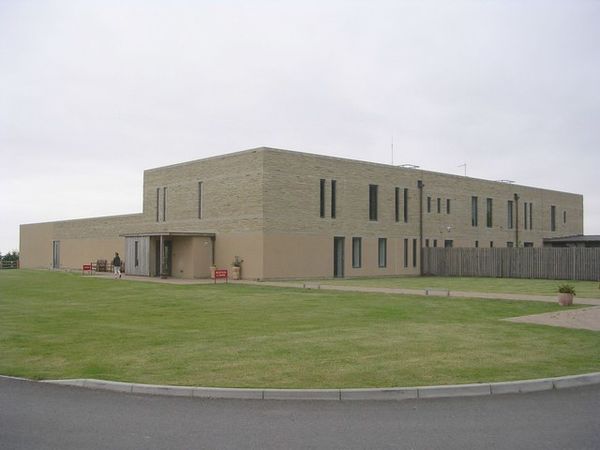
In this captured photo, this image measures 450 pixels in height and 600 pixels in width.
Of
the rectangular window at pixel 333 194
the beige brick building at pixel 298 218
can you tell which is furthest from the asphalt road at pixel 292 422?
the rectangular window at pixel 333 194

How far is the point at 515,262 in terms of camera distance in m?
42.2

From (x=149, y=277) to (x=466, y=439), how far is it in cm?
3420

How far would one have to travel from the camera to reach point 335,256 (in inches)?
1563

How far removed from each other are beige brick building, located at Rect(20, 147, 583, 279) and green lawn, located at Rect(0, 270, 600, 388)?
15.1 metres

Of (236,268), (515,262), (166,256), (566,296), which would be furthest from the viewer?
(515,262)

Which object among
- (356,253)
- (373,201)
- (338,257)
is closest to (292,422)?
(338,257)

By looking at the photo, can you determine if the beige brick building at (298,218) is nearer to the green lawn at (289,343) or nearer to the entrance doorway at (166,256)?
the entrance doorway at (166,256)

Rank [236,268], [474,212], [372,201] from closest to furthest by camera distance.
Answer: [236,268] < [372,201] < [474,212]

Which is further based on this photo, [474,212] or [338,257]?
[474,212]

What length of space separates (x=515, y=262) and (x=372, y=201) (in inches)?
408

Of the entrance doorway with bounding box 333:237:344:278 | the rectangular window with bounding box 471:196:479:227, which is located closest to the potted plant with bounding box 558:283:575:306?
the entrance doorway with bounding box 333:237:344:278

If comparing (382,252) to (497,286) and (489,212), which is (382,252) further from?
(489,212)

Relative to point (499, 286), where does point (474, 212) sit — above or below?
above

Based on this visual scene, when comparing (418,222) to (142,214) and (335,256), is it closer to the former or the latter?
(335,256)
